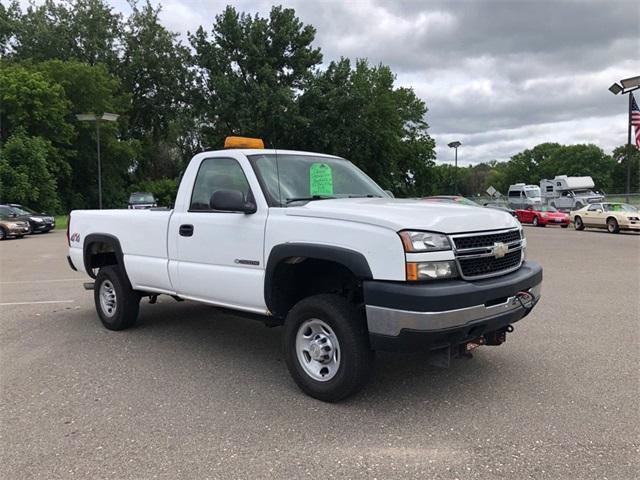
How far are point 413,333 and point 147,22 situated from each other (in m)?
56.7

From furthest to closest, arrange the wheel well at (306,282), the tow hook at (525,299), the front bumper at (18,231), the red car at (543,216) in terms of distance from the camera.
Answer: the red car at (543,216)
the front bumper at (18,231)
the wheel well at (306,282)
the tow hook at (525,299)

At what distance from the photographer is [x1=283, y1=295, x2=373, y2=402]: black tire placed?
391 cm

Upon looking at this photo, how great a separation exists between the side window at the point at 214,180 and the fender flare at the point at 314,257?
82 cm

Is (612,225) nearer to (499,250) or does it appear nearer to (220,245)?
(499,250)

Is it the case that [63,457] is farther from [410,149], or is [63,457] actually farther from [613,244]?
[410,149]

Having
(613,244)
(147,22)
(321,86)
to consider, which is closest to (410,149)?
(321,86)

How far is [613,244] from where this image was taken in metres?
18.8

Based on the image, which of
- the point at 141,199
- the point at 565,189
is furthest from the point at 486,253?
the point at 565,189

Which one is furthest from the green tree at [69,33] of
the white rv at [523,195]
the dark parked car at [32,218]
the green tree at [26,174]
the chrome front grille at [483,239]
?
the chrome front grille at [483,239]

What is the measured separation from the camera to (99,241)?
21.0 ft

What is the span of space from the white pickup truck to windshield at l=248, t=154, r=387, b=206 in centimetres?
1

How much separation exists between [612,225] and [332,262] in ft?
83.5

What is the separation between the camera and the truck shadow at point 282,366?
4328mm

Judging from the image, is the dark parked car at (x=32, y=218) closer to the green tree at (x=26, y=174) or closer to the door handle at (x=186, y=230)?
the green tree at (x=26, y=174)
